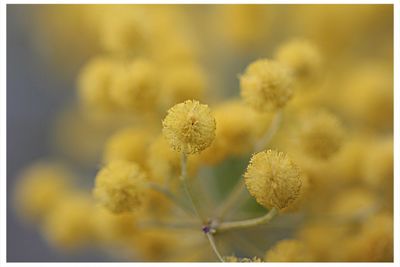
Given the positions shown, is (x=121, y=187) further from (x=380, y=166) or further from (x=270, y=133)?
(x=380, y=166)

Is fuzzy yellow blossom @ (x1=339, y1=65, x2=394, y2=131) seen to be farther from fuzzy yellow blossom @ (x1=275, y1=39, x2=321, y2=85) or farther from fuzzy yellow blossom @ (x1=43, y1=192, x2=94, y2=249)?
fuzzy yellow blossom @ (x1=43, y1=192, x2=94, y2=249)

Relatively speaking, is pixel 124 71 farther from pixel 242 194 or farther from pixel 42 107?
pixel 42 107

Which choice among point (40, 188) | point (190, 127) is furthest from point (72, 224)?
point (190, 127)

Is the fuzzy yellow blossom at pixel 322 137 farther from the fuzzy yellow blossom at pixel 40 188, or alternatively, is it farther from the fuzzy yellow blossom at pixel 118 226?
the fuzzy yellow blossom at pixel 40 188

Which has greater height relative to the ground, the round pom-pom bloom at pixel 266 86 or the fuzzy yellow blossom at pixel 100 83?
the fuzzy yellow blossom at pixel 100 83

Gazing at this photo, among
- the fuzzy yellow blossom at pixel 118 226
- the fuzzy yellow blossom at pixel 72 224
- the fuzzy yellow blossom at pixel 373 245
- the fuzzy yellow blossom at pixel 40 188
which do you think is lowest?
the fuzzy yellow blossom at pixel 373 245

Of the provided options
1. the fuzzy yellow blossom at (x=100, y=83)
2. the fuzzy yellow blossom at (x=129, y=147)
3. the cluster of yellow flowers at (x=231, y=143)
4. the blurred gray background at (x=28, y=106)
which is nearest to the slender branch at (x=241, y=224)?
the cluster of yellow flowers at (x=231, y=143)

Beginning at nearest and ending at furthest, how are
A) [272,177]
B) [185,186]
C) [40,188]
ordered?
[272,177], [185,186], [40,188]
